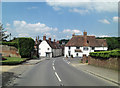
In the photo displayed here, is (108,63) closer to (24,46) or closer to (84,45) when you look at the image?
(24,46)

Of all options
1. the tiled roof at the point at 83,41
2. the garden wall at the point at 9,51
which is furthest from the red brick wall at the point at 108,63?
the tiled roof at the point at 83,41

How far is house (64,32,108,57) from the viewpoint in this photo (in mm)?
69375

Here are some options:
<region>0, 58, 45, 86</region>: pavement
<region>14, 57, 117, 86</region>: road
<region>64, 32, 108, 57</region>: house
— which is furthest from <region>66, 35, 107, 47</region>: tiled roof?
<region>14, 57, 117, 86</region>: road

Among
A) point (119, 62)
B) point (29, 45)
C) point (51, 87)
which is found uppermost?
point (29, 45)

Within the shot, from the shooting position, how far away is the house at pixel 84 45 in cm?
6938

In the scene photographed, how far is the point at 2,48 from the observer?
4741 cm

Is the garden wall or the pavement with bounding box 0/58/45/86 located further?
the garden wall

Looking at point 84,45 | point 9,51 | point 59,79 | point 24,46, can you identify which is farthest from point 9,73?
point 84,45

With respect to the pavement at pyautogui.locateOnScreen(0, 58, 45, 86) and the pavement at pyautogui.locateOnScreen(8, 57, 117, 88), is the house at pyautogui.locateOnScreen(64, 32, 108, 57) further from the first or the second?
the pavement at pyautogui.locateOnScreen(8, 57, 117, 88)

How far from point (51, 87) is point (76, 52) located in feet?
198

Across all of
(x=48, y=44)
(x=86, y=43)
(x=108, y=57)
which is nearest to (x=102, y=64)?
(x=108, y=57)

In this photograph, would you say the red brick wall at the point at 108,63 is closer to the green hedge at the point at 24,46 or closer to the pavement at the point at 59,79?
the pavement at the point at 59,79

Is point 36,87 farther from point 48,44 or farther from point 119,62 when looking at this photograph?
point 48,44

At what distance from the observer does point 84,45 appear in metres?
69.8
